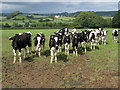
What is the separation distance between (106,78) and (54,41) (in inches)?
197

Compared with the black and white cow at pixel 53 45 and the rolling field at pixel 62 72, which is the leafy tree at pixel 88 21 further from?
the black and white cow at pixel 53 45

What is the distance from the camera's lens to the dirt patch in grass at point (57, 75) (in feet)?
30.7

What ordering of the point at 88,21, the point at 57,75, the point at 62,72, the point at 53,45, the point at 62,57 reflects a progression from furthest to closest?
the point at 88,21
the point at 62,57
the point at 53,45
the point at 62,72
the point at 57,75

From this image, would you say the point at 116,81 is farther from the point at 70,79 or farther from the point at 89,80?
the point at 70,79

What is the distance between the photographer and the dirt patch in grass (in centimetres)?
936

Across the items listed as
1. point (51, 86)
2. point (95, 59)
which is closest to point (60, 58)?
point (95, 59)

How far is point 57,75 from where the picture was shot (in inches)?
428

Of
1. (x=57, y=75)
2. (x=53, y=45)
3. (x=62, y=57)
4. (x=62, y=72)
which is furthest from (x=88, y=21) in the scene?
(x=57, y=75)

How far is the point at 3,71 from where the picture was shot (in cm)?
1182

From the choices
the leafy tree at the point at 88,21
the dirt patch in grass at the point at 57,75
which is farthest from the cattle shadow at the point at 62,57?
the leafy tree at the point at 88,21

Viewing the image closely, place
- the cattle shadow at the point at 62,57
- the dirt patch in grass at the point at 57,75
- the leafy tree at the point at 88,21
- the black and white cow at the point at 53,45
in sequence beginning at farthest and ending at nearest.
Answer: the leafy tree at the point at 88,21 → the cattle shadow at the point at 62,57 → the black and white cow at the point at 53,45 → the dirt patch in grass at the point at 57,75

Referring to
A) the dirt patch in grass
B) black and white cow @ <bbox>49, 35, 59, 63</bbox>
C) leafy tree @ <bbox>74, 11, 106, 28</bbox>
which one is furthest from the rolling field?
leafy tree @ <bbox>74, 11, 106, 28</bbox>

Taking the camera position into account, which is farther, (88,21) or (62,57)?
(88,21)

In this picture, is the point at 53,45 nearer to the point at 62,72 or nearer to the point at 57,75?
the point at 62,72
